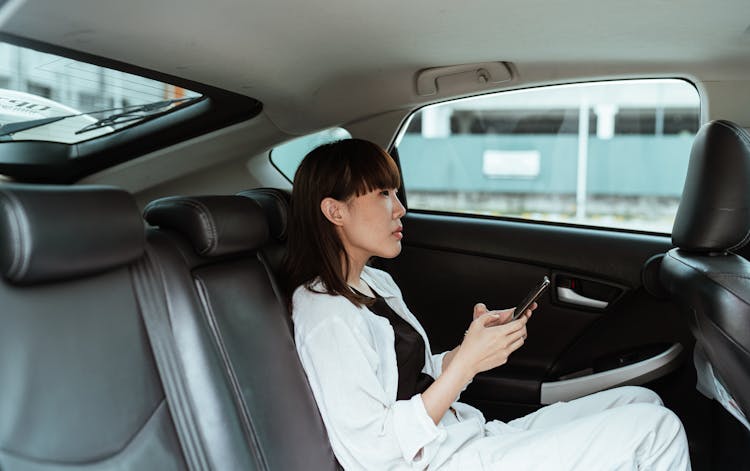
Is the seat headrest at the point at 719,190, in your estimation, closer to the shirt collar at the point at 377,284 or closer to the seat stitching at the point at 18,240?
the shirt collar at the point at 377,284

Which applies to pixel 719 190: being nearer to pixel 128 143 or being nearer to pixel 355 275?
pixel 355 275

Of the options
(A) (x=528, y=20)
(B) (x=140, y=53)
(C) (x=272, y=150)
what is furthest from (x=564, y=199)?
(B) (x=140, y=53)

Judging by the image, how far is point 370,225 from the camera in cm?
172

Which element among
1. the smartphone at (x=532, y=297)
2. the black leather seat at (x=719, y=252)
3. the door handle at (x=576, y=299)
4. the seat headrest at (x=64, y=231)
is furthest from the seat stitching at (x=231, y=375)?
the door handle at (x=576, y=299)

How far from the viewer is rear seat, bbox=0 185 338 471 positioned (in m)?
1.07

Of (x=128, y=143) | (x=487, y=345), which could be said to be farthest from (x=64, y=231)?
(x=128, y=143)

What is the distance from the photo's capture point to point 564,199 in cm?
523

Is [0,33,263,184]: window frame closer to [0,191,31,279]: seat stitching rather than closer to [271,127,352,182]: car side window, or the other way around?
[271,127,352,182]: car side window

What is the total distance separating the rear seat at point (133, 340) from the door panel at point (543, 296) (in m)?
1.07

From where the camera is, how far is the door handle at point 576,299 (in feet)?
7.92

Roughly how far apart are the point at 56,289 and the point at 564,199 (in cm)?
449

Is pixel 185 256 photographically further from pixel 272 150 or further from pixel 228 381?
pixel 272 150

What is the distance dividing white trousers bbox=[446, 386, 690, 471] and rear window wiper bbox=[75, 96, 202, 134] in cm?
134

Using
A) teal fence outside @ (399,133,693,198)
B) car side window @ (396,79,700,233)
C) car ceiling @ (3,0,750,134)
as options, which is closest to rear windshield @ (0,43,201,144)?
car ceiling @ (3,0,750,134)
